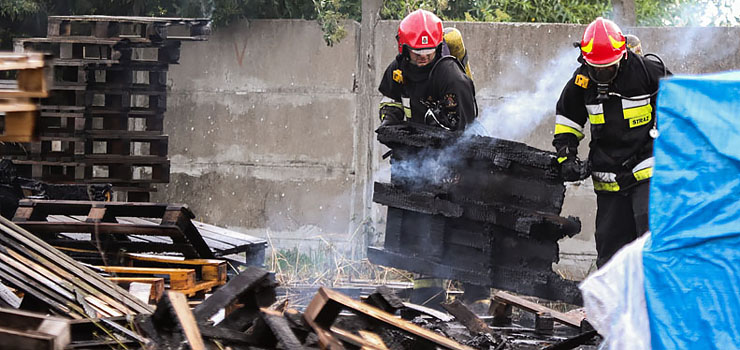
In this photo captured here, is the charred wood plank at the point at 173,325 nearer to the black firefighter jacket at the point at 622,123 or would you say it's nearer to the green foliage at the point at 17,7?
the black firefighter jacket at the point at 622,123

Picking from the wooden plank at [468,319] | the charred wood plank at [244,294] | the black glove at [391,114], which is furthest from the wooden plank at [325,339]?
the black glove at [391,114]

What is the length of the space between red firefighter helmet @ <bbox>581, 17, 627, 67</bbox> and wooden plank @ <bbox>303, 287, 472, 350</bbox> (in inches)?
113

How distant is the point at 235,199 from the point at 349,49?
1891mm

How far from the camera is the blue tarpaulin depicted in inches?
153

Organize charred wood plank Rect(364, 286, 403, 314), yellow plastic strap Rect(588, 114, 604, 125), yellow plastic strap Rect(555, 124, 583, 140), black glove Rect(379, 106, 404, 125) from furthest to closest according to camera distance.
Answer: black glove Rect(379, 106, 404, 125)
yellow plastic strap Rect(555, 124, 583, 140)
yellow plastic strap Rect(588, 114, 604, 125)
charred wood plank Rect(364, 286, 403, 314)

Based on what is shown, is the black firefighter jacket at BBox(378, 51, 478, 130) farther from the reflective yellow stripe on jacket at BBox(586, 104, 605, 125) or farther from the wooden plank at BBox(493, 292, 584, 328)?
the wooden plank at BBox(493, 292, 584, 328)

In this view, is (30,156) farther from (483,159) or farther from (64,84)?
(483,159)

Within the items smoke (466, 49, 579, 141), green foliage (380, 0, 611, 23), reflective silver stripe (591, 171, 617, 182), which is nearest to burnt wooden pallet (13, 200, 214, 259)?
reflective silver stripe (591, 171, 617, 182)

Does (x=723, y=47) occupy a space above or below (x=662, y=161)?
above

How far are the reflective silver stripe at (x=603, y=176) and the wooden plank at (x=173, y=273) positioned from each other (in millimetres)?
2948

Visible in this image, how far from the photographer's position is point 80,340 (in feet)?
14.6

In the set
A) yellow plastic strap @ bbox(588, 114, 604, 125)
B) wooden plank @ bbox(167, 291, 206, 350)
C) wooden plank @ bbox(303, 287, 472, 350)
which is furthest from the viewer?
yellow plastic strap @ bbox(588, 114, 604, 125)

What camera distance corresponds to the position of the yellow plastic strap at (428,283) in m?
7.62

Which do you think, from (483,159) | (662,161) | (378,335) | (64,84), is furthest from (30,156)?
(662,161)
